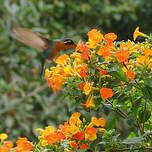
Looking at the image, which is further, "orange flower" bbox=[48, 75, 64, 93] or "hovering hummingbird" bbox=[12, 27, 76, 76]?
"hovering hummingbird" bbox=[12, 27, 76, 76]

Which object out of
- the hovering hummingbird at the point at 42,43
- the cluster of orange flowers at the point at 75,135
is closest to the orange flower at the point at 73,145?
the cluster of orange flowers at the point at 75,135

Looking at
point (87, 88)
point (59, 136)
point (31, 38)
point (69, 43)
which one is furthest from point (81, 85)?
point (31, 38)

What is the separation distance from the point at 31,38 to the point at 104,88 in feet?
3.08

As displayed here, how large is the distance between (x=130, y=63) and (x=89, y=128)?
194 mm

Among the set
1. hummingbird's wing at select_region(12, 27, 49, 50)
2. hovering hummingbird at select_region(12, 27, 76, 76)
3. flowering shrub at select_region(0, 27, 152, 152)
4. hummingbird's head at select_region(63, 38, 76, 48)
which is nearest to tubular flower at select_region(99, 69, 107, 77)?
flowering shrub at select_region(0, 27, 152, 152)

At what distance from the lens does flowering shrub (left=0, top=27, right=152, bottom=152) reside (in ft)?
3.60

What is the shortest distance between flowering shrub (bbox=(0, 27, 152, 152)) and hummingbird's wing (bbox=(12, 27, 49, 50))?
0.73 metres

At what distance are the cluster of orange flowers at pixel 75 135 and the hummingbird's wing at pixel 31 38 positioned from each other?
0.79 m

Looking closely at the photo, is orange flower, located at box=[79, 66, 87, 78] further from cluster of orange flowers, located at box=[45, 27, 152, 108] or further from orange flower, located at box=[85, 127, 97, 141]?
orange flower, located at box=[85, 127, 97, 141]

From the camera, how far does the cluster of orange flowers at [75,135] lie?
116cm

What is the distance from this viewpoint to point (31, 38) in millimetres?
1999

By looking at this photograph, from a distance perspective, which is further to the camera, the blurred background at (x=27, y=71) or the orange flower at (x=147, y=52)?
the blurred background at (x=27, y=71)

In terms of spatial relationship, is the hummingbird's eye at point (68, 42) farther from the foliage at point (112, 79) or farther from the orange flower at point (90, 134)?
the orange flower at point (90, 134)

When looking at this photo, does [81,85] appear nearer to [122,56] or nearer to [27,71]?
[122,56]
